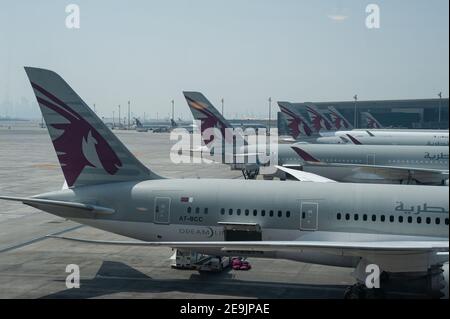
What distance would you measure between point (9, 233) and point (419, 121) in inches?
3415

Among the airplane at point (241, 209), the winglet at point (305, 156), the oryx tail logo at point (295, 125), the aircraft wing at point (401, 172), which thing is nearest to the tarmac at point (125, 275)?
the airplane at point (241, 209)

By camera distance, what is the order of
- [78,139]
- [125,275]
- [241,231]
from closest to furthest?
[241,231] → [125,275] → [78,139]

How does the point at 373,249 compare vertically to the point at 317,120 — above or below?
below

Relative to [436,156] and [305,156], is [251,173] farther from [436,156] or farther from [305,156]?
[436,156]

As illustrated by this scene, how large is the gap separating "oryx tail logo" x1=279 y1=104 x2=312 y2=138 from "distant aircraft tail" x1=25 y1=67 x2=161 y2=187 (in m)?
58.8

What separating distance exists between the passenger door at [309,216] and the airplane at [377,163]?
24903 millimetres

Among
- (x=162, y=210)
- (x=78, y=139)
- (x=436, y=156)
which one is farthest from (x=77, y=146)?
(x=436, y=156)

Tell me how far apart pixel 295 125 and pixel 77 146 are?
60526 millimetres

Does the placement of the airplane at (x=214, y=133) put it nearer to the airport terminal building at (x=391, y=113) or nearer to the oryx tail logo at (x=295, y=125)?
the oryx tail logo at (x=295, y=125)

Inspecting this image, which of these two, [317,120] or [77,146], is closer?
[77,146]

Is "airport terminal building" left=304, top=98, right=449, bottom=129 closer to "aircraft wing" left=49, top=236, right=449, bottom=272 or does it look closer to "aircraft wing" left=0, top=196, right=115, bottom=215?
"aircraft wing" left=49, top=236, right=449, bottom=272

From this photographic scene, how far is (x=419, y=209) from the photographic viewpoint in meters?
20.6

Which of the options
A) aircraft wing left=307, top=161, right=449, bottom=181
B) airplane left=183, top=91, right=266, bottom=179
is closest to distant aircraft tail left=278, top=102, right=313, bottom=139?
airplane left=183, top=91, right=266, bottom=179
